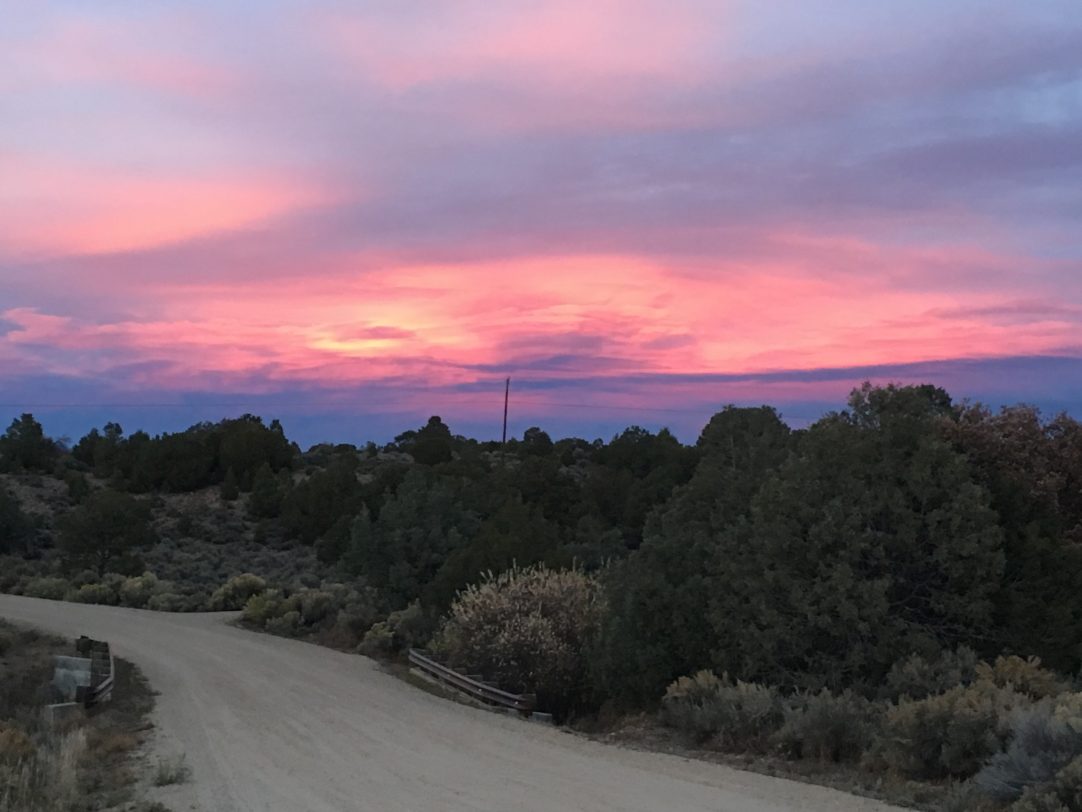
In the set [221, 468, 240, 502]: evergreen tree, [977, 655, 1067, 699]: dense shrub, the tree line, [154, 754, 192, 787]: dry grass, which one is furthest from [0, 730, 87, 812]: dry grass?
[221, 468, 240, 502]: evergreen tree

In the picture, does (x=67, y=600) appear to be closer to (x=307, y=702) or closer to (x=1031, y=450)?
(x=307, y=702)

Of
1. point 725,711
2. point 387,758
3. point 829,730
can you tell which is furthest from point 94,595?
point 829,730

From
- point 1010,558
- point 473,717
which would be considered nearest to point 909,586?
point 1010,558

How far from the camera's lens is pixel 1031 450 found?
1609cm

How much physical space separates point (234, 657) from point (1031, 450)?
18.8m

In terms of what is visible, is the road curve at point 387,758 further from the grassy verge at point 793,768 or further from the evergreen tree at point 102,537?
the evergreen tree at point 102,537

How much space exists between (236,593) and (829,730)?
104 ft

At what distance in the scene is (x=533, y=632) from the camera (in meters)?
20.8

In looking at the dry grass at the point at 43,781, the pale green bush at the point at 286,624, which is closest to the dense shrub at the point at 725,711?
the dry grass at the point at 43,781

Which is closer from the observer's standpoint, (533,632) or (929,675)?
(929,675)

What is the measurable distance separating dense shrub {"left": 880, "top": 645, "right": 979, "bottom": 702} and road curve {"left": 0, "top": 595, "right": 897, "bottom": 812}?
275cm

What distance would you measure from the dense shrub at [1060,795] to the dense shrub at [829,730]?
346 cm

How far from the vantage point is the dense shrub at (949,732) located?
1092 cm

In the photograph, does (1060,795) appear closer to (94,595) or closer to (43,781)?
(43,781)
